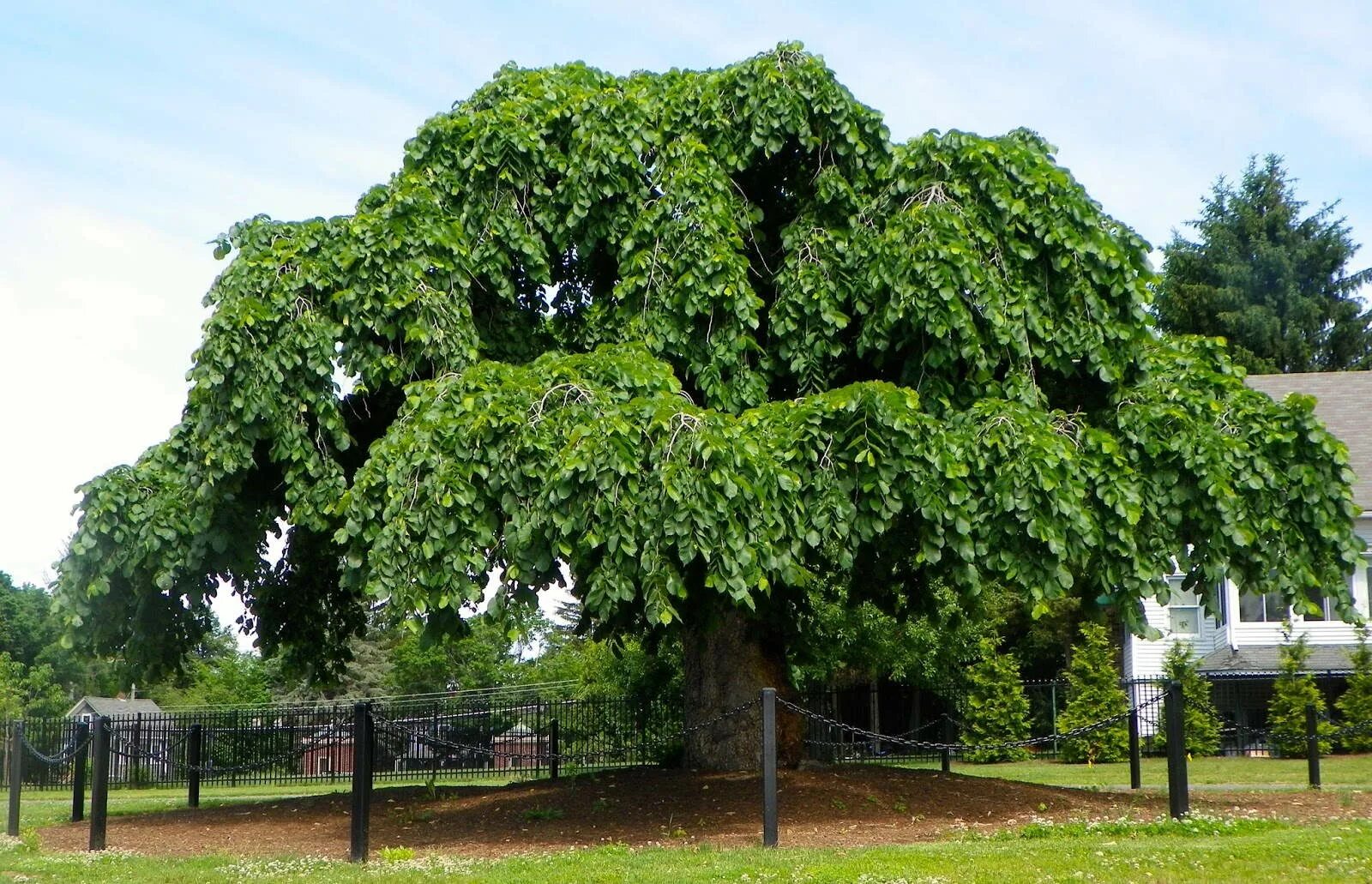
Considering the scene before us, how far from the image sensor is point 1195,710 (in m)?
24.6

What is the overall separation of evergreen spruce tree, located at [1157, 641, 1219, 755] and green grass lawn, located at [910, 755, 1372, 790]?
0.36m

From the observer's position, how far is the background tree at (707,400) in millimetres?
10992

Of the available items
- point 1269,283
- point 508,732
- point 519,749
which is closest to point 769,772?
point 519,749

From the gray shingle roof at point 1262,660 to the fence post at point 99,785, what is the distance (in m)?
20.3

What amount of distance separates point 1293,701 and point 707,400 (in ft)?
52.3

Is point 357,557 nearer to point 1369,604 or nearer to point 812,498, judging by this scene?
point 812,498

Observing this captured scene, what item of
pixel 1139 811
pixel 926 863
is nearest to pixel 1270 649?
pixel 1139 811

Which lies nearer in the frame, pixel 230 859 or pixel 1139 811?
pixel 230 859

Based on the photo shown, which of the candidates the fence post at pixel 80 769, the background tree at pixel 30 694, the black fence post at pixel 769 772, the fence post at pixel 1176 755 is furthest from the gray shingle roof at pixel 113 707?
the fence post at pixel 1176 755

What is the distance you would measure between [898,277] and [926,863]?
5365mm

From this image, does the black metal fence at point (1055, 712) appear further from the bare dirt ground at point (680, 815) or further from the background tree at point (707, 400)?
the background tree at point (707, 400)

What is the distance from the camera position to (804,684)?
26094mm

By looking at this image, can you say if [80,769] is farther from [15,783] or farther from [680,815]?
[680,815]

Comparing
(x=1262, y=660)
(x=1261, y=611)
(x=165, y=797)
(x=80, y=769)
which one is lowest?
(x=165, y=797)
